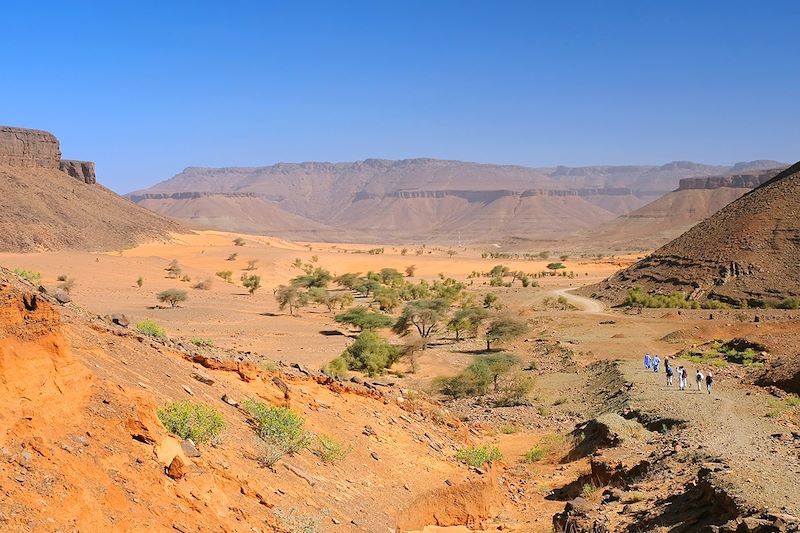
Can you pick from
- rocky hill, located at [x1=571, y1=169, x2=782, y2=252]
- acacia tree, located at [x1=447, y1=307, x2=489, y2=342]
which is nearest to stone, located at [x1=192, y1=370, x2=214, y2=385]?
acacia tree, located at [x1=447, y1=307, x2=489, y2=342]

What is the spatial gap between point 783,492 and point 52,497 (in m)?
9.65

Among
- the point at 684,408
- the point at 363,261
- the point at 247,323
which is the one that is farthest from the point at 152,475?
the point at 363,261

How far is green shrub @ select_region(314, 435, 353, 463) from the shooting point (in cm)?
1139

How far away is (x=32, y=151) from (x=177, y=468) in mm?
88318

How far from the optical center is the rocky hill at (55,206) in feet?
218

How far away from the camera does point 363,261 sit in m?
87.9

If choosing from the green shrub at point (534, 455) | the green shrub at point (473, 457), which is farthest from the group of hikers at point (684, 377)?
the green shrub at point (473, 457)

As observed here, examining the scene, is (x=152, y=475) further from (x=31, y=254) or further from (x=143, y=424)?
(x=31, y=254)

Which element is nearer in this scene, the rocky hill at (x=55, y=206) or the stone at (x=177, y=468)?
the stone at (x=177, y=468)

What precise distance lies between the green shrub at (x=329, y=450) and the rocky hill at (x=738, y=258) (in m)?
38.8

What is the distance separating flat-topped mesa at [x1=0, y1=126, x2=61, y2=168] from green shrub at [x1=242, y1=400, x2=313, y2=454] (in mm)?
81275

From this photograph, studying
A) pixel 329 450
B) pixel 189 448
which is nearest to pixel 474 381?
pixel 329 450

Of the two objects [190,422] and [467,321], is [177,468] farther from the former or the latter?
[467,321]

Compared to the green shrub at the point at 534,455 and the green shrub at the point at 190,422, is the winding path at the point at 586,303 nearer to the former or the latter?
the green shrub at the point at 534,455
